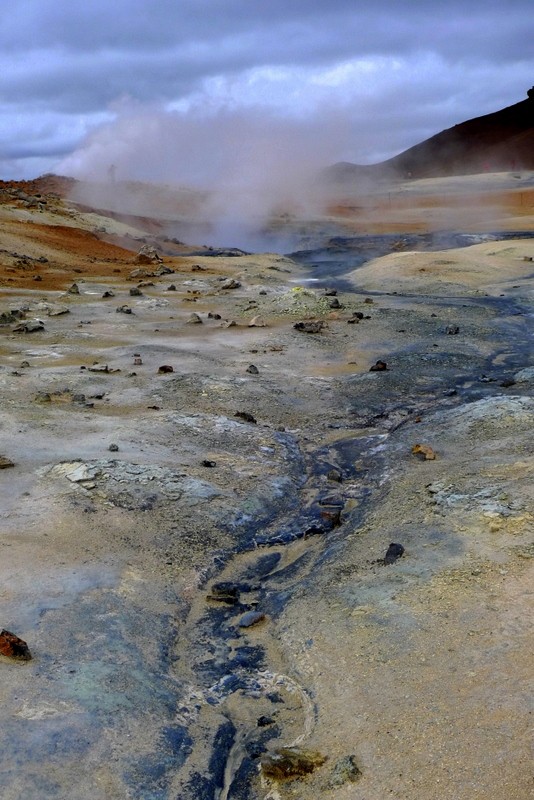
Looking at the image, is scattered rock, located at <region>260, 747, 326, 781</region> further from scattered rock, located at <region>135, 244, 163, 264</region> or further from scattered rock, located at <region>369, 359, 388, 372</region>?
scattered rock, located at <region>135, 244, 163, 264</region>

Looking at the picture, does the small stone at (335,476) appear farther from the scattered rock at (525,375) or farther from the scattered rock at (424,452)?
the scattered rock at (525,375)

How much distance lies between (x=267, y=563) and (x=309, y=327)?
7171 millimetres

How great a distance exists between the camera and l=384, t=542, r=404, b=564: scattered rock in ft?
17.1

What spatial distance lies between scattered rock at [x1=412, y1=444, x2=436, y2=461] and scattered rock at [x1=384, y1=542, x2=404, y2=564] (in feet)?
6.36

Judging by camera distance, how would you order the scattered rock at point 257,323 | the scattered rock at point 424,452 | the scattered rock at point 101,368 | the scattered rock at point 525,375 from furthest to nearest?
the scattered rock at point 257,323 → the scattered rock at point 101,368 → the scattered rock at point 525,375 → the scattered rock at point 424,452

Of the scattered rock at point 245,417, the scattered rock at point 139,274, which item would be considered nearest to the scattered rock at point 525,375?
the scattered rock at point 245,417

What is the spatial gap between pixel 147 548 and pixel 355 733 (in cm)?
231

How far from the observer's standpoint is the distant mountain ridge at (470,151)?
75.1 metres

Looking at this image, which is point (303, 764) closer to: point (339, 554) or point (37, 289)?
point (339, 554)

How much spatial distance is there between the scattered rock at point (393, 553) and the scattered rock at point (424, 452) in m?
1.94

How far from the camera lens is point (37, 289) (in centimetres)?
1692

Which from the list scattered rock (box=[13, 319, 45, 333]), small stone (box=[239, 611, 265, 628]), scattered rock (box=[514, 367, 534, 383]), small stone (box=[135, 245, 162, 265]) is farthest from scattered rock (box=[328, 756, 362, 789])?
small stone (box=[135, 245, 162, 265])

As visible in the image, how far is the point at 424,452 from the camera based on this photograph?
23.8 feet

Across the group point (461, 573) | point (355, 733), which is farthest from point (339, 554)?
point (355, 733)
